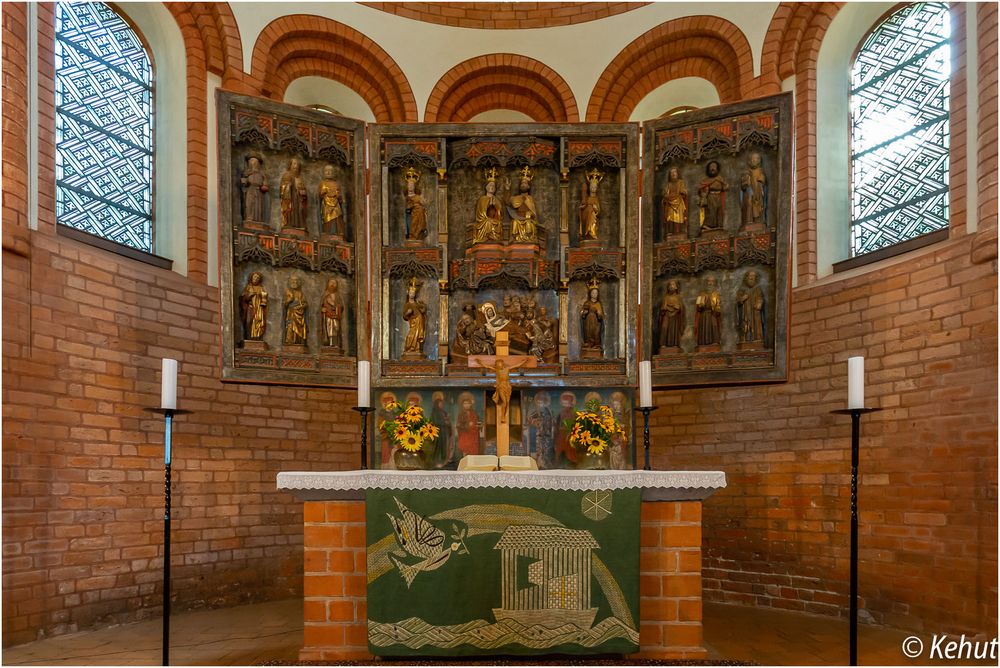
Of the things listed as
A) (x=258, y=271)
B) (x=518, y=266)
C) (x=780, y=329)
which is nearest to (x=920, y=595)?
(x=780, y=329)

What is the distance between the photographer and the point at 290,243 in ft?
25.8

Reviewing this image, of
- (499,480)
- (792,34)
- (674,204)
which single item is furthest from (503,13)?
(499,480)

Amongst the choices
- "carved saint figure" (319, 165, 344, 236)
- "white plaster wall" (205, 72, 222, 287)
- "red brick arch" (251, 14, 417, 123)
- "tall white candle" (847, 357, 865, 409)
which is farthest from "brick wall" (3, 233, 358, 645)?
"tall white candle" (847, 357, 865, 409)

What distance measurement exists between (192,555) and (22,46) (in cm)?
471

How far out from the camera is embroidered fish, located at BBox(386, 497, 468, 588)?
5414 millimetres

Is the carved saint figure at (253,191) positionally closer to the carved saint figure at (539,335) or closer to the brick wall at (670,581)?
the carved saint figure at (539,335)

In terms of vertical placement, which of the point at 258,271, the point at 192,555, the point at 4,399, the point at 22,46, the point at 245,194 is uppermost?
the point at 22,46

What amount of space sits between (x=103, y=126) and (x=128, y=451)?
307 centimetres

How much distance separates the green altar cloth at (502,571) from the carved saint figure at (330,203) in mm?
3417

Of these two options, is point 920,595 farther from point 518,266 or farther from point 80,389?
point 80,389

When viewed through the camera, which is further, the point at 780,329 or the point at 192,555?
the point at 192,555

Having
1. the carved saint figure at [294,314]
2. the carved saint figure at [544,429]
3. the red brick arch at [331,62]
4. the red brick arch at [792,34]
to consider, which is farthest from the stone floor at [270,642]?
the red brick arch at [331,62]

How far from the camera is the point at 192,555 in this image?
8.09 metres

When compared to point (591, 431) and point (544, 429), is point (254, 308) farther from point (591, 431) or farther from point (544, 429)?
point (591, 431)
